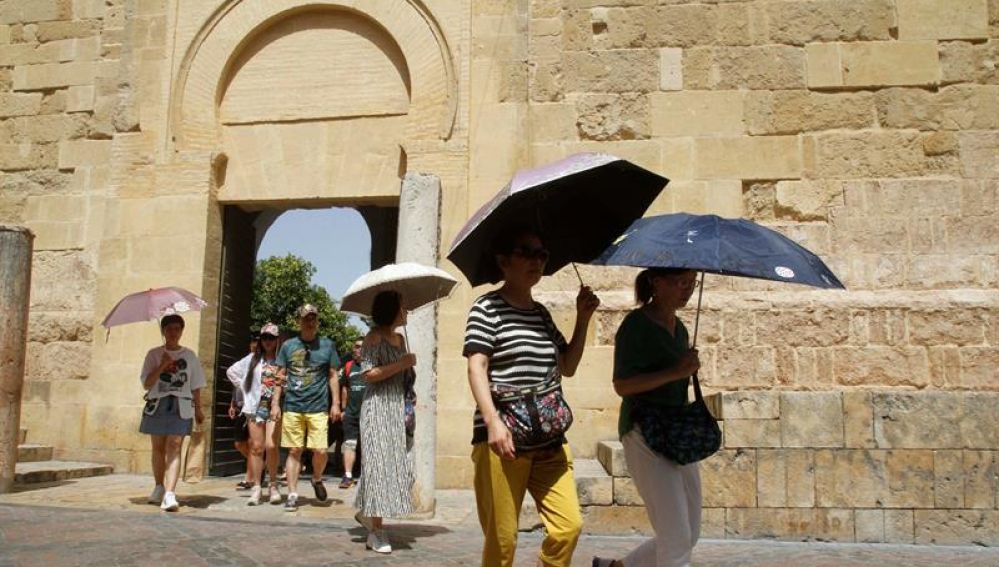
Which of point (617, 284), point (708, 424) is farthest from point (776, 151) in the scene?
point (708, 424)

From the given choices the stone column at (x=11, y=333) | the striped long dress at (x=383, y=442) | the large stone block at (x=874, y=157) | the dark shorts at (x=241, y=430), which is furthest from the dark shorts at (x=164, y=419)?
the large stone block at (x=874, y=157)

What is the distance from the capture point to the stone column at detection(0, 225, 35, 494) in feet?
25.2

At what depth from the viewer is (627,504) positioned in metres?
6.31

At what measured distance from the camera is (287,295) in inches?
1620

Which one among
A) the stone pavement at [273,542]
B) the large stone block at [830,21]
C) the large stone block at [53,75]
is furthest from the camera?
the large stone block at [53,75]

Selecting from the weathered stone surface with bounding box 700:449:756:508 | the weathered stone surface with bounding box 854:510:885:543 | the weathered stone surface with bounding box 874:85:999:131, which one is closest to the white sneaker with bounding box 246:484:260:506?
the weathered stone surface with bounding box 700:449:756:508

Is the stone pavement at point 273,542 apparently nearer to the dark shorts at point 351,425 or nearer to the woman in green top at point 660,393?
the dark shorts at point 351,425

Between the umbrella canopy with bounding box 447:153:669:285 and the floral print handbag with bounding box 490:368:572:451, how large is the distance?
675 millimetres

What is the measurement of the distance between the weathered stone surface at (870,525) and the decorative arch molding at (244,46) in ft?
19.8

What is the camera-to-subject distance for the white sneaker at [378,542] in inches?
217

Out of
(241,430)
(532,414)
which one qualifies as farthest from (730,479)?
(241,430)

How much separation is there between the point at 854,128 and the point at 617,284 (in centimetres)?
299

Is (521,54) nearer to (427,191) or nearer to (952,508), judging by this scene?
(427,191)

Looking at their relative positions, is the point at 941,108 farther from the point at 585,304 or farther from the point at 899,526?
the point at 585,304
